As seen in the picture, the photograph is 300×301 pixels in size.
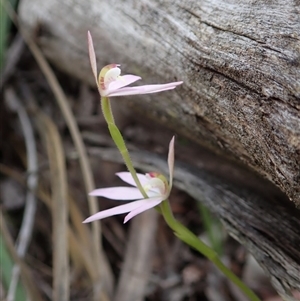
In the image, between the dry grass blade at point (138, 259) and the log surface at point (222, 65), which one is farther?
the dry grass blade at point (138, 259)

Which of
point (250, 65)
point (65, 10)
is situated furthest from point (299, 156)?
point (65, 10)

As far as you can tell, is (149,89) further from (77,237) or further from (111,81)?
(77,237)

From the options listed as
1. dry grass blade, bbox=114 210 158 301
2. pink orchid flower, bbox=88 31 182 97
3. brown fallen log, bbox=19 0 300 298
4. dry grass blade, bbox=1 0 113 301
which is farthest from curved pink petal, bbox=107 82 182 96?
dry grass blade, bbox=114 210 158 301

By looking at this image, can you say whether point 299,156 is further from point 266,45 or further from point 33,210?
point 33,210

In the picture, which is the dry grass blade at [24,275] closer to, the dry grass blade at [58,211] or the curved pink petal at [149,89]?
the dry grass blade at [58,211]

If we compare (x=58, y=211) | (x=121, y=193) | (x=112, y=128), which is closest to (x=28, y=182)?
(x=58, y=211)

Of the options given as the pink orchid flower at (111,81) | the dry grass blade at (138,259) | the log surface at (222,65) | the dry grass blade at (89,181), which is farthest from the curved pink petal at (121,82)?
the dry grass blade at (138,259)

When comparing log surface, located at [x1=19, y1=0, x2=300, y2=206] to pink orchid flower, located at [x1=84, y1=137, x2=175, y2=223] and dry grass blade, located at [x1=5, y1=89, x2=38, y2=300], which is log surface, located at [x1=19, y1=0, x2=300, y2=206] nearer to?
pink orchid flower, located at [x1=84, y1=137, x2=175, y2=223]

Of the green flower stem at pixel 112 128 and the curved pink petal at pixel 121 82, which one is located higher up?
the curved pink petal at pixel 121 82
